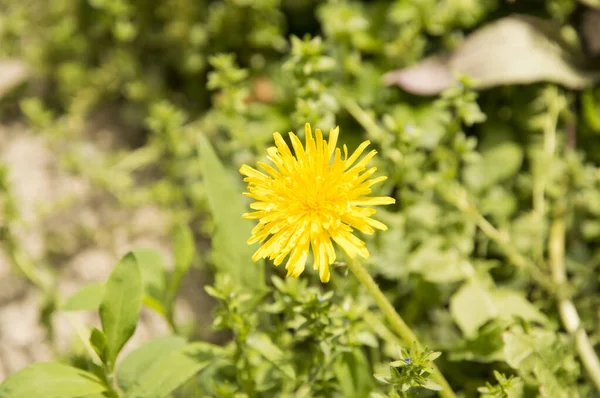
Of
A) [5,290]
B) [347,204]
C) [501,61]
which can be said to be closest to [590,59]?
[501,61]

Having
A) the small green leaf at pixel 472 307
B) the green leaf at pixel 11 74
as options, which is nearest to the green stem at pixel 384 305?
the small green leaf at pixel 472 307

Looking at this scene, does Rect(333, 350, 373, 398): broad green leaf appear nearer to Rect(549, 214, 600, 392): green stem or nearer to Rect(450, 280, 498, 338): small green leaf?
Rect(450, 280, 498, 338): small green leaf

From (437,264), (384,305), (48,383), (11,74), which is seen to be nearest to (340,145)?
(437,264)

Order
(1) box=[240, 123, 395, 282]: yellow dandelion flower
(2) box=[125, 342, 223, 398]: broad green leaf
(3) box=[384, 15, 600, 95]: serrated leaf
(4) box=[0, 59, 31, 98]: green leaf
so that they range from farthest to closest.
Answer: (4) box=[0, 59, 31, 98]: green leaf
(3) box=[384, 15, 600, 95]: serrated leaf
(2) box=[125, 342, 223, 398]: broad green leaf
(1) box=[240, 123, 395, 282]: yellow dandelion flower

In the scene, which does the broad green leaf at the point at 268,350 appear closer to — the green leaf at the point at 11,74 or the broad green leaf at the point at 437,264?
the broad green leaf at the point at 437,264

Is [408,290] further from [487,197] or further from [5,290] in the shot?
[5,290]

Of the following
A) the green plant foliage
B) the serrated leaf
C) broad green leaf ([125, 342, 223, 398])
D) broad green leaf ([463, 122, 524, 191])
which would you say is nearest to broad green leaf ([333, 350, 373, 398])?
the green plant foliage
